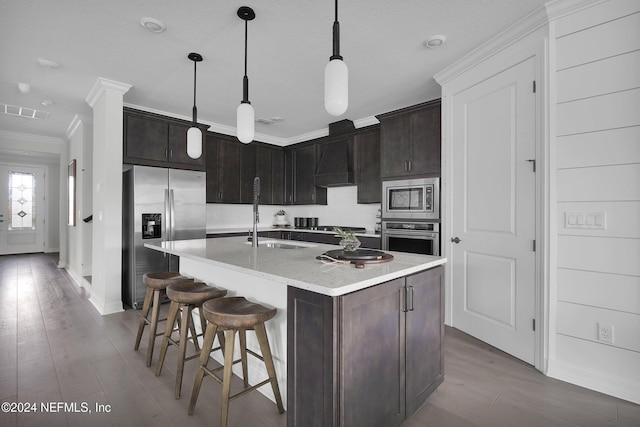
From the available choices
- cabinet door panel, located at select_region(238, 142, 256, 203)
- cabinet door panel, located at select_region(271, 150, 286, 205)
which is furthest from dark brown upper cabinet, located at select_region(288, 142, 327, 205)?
cabinet door panel, located at select_region(238, 142, 256, 203)

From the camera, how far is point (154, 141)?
156 inches

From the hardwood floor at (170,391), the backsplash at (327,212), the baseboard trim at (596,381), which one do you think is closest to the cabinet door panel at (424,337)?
the hardwood floor at (170,391)

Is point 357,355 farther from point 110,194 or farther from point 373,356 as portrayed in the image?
point 110,194

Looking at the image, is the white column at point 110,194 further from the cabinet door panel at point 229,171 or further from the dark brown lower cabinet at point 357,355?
the dark brown lower cabinet at point 357,355

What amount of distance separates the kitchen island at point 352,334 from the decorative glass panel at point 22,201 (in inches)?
361

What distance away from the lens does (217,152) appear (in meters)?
4.93

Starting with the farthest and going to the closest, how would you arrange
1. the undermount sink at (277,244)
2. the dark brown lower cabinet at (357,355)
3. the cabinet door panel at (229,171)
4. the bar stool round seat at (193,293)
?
the cabinet door panel at (229,171), the undermount sink at (277,244), the bar stool round seat at (193,293), the dark brown lower cabinet at (357,355)

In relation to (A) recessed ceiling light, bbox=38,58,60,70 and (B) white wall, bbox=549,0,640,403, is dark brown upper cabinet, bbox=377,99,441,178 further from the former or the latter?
(A) recessed ceiling light, bbox=38,58,60,70

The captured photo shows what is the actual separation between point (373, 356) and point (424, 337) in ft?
→ 1.63


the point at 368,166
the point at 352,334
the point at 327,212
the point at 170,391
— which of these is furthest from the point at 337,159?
the point at 352,334

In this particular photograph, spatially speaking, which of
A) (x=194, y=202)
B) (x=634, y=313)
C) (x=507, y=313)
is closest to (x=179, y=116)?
(x=194, y=202)

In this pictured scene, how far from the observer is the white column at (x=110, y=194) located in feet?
11.4

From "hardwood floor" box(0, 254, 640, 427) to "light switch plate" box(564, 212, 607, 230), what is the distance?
105 cm

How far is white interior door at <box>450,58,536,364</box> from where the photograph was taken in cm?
237
